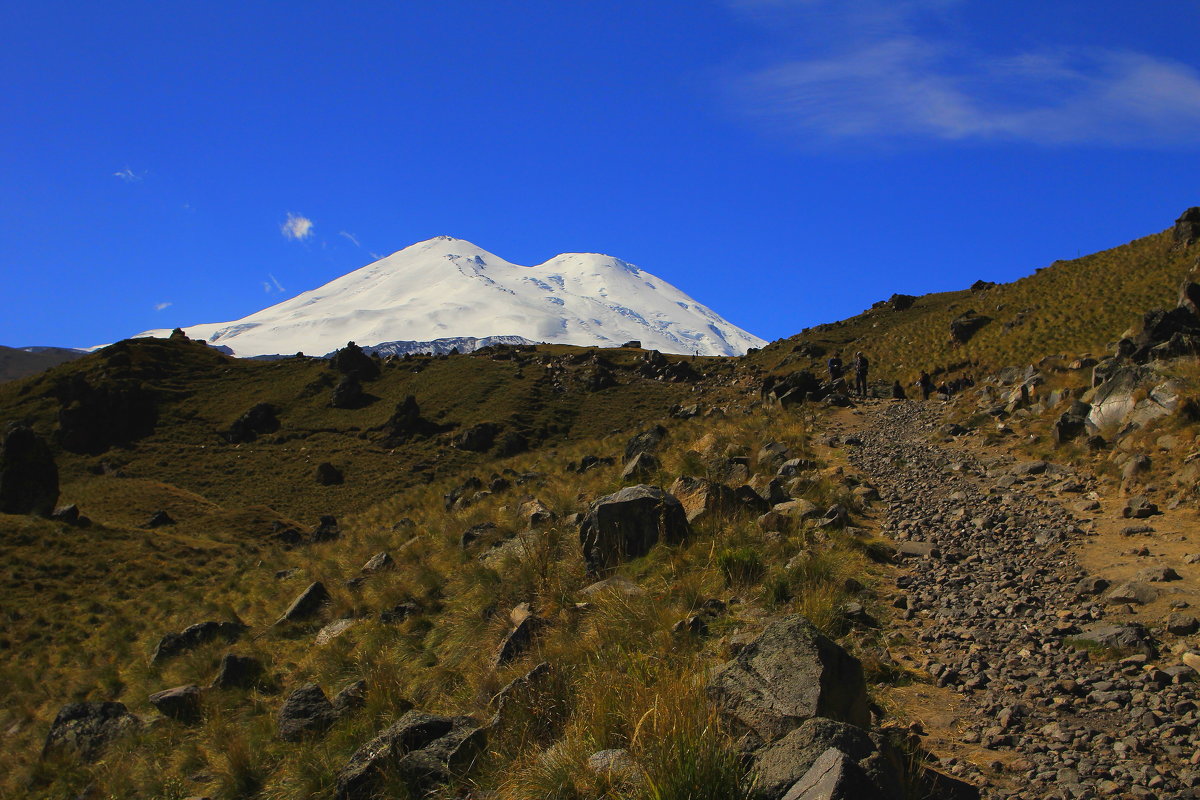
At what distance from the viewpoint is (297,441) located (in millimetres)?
65125

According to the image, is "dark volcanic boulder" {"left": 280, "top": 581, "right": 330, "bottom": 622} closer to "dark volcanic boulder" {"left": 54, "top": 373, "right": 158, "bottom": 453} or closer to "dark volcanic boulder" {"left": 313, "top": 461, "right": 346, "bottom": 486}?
"dark volcanic boulder" {"left": 313, "top": 461, "right": 346, "bottom": 486}

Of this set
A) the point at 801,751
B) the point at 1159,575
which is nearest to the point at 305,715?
the point at 801,751

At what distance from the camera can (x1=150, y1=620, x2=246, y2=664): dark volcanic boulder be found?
43.7ft

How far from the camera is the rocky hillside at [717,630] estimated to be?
435 cm

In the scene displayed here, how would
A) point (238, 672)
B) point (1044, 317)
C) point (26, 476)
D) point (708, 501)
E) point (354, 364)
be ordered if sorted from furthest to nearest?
point (354, 364) < point (1044, 317) < point (26, 476) < point (238, 672) < point (708, 501)

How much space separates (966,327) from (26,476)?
51347mm

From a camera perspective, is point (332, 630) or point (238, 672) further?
point (332, 630)

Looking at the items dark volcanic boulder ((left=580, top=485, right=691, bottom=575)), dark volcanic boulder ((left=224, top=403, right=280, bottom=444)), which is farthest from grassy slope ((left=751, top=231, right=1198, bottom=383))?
dark volcanic boulder ((left=224, top=403, right=280, bottom=444))

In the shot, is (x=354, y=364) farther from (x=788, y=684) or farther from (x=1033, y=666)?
(x=788, y=684)

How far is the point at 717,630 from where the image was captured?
6.51 metres

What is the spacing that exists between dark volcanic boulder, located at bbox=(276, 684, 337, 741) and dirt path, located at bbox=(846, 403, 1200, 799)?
226 inches

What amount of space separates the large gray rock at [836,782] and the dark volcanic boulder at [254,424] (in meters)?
71.4

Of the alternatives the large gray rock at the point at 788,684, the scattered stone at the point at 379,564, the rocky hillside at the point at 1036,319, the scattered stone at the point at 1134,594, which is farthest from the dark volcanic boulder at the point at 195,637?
the rocky hillside at the point at 1036,319

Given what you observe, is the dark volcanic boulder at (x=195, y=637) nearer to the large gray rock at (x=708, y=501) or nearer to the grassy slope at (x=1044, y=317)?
the large gray rock at (x=708, y=501)
